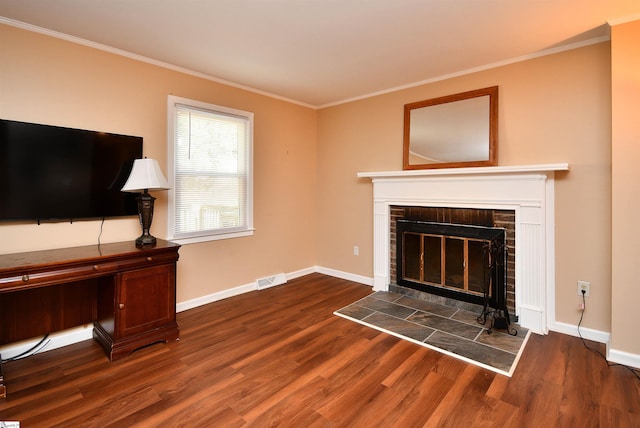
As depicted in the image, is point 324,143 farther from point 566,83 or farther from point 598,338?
point 598,338

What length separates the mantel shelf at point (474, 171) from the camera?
2.67 metres

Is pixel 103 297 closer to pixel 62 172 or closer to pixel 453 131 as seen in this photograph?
pixel 62 172

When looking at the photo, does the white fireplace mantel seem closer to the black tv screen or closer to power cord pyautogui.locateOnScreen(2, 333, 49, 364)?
the black tv screen

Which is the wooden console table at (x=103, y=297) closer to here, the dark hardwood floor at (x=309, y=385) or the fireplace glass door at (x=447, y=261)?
the dark hardwood floor at (x=309, y=385)

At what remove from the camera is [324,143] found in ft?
15.4

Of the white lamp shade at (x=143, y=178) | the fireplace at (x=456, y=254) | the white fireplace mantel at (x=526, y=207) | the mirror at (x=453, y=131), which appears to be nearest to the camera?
the white lamp shade at (x=143, y=178)

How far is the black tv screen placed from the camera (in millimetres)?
2311

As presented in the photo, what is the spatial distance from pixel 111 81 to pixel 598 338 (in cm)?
466

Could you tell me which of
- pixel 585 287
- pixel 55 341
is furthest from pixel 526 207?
pixel 55 341

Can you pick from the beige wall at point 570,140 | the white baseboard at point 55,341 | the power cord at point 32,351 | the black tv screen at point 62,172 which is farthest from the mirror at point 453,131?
the power cord at point 32,351

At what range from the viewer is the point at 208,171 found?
3523mm

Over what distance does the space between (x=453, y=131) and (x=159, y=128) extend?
299 cm

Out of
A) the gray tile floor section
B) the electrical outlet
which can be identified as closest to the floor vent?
the gray tile floor section

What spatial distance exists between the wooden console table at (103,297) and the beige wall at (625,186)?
3.39m
